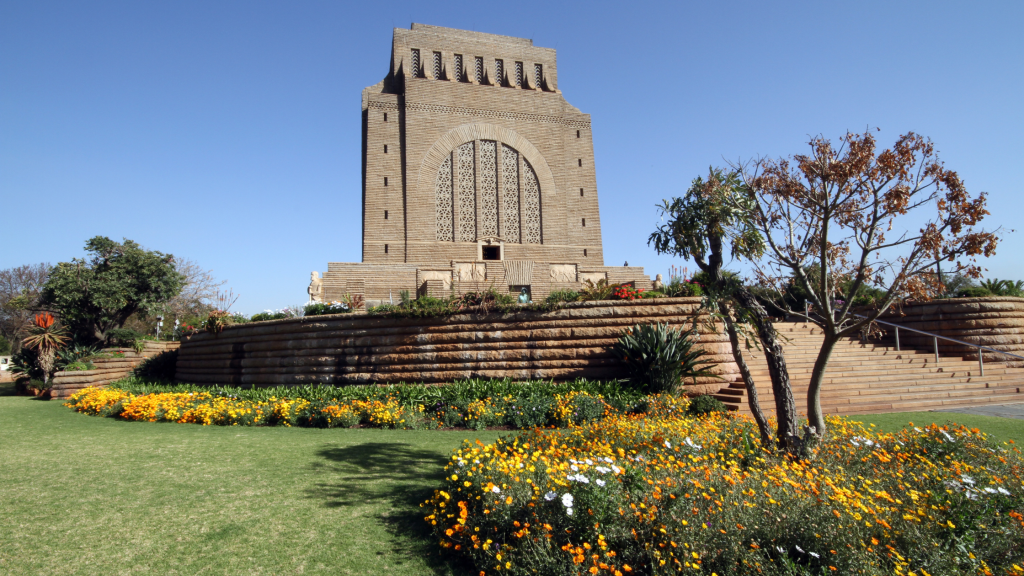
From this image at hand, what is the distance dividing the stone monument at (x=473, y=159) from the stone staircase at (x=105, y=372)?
9.06 meters

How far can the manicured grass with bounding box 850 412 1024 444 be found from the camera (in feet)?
24.8

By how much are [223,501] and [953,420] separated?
1059 centimetres

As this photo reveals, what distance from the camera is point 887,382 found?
11234mm

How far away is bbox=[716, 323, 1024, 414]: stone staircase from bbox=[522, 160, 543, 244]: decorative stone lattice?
1576cm

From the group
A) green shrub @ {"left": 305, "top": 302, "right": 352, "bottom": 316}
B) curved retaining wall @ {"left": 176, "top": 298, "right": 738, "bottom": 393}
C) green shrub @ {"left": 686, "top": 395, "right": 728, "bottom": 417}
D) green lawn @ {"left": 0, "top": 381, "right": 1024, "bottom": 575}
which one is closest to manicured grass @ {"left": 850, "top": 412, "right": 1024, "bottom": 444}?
green lawn @ {"left": 0, "top": 381, "right": 1024, "bottom": 575}

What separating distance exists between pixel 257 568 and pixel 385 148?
81.7 ft

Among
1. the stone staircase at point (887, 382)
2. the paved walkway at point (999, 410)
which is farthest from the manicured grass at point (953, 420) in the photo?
the stone staircase at point (887, 382)

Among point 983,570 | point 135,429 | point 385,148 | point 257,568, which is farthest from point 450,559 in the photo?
point 385,148

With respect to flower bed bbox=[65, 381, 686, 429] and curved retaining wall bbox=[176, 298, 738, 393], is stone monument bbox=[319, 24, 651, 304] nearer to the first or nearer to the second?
curved retaining wall bbox=[176, 298, 738, 393]

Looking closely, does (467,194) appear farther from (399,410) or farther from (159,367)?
(399,410)

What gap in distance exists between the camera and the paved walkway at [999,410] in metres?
9.17

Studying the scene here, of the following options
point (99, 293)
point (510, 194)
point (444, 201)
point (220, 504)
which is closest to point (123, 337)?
point (99, 293)

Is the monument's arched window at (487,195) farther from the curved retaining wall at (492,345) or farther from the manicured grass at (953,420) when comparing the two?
the manicured grass at (953,420)

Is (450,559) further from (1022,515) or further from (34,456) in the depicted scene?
(34,456)
